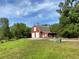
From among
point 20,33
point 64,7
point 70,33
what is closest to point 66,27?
point 70,33

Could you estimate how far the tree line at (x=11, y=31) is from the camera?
73.5 meters

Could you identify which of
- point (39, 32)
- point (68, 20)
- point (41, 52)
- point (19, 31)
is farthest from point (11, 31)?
point (41, 52)

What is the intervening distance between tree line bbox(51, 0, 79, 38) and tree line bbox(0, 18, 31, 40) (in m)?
17.8

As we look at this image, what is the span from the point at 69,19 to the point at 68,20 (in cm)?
40

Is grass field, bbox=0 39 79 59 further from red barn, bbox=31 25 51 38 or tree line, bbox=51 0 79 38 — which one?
red barn, bbox=31 25 51 38

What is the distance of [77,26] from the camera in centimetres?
5794

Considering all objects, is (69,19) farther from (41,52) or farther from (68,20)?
(41,52)

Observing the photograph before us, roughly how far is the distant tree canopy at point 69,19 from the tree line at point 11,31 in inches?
713

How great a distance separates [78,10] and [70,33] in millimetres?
6848

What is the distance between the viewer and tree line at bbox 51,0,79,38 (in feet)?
192

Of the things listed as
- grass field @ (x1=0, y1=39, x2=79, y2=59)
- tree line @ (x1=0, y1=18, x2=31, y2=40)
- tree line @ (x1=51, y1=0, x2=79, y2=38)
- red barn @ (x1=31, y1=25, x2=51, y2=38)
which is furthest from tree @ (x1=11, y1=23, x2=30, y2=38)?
grass field @ (x1=0, y1=39, x2=79, y2=59)

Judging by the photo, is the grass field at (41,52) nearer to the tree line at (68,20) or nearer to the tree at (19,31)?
the tree line at (68,20)

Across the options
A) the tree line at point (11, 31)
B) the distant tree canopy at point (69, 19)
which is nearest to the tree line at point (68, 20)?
the distant tree canopy at point (69, 19)

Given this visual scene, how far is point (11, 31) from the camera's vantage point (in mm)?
80062
